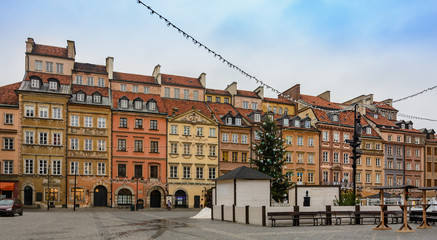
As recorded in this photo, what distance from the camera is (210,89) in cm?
6519

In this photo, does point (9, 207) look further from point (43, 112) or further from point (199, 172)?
point (199, 172)

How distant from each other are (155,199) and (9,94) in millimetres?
20384

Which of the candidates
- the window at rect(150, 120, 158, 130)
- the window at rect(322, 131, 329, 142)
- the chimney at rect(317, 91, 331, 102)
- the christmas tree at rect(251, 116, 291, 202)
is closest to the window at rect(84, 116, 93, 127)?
the window at rect(150, 120, 158, 130)

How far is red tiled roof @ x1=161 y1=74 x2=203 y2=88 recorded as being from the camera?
60.5 m

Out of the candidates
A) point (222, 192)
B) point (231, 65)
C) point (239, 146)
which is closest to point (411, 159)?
point (239, 146)

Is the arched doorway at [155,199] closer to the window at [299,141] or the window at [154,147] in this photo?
the window at [154,147]

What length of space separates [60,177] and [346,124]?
3994cm

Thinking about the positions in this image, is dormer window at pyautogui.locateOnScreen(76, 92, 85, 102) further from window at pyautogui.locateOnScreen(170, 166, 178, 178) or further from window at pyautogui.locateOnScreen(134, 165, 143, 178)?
window at pyautogui.locateOnScreen(170, 166, 178, 178)

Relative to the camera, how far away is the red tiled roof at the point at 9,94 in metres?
48.8

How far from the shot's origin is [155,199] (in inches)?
2111

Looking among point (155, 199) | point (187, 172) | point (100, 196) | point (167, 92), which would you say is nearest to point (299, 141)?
point (187, 172)

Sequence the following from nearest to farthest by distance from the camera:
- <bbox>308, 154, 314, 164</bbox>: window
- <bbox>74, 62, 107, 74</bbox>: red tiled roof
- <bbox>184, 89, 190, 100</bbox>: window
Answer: <bbox>74, 62, 107, 74</bbox>: red tiled roof → <bbox>184, 89, 190, 100</bbox>: window → <bbox>308, 154, 314, 164</bbox>: window

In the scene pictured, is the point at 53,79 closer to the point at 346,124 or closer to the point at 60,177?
the point at 60,177

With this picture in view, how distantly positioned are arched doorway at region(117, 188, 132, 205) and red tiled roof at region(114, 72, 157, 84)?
48.0 ft
